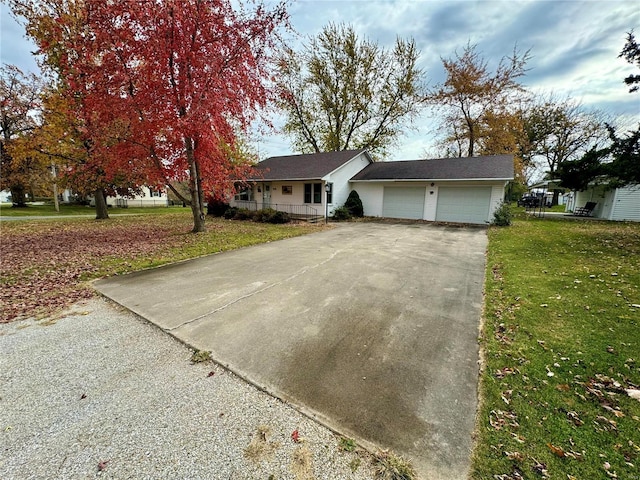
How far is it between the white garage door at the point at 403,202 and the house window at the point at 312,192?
4.42 m

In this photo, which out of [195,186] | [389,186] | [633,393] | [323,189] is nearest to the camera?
[633,393]

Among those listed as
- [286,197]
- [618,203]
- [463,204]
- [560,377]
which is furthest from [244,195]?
[618,203]

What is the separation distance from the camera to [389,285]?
17.3ft

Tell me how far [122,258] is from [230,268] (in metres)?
3.20

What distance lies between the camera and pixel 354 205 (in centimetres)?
1823

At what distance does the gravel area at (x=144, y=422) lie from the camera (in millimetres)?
1741

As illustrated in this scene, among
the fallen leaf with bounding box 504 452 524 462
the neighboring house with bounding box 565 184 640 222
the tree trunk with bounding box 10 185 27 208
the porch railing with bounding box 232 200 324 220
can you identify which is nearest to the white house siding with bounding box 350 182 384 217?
the porch railing with bounding box 232 200 324 220

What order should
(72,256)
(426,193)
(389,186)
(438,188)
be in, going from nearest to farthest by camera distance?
(72,256)
(438,188)
(426,193)
(389,186)

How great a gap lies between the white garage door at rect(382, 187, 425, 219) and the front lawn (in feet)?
25.3

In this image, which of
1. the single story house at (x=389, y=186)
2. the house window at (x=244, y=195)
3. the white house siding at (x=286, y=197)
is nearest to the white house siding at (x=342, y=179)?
the single story house at (x=389, y=186)

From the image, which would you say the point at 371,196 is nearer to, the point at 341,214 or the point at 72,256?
the point at 341,214

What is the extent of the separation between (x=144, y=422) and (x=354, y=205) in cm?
1700

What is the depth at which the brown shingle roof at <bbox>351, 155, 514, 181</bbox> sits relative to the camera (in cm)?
1453

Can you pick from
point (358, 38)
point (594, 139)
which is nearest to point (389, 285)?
point (358, 38)
